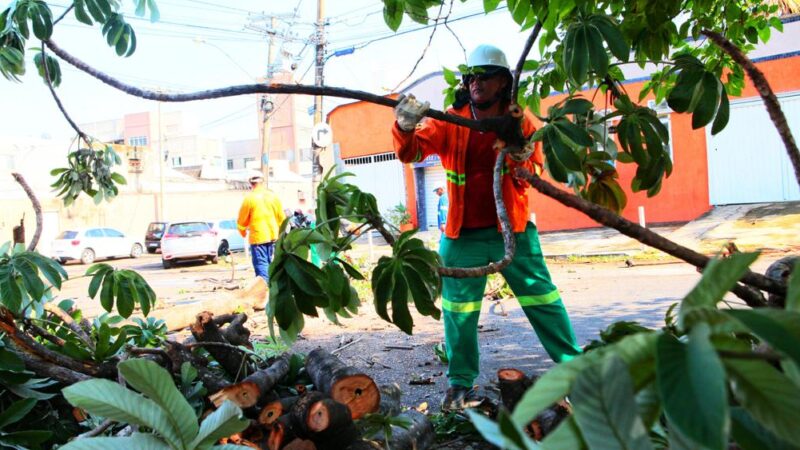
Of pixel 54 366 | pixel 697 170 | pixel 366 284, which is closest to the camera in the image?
pixel 54 366

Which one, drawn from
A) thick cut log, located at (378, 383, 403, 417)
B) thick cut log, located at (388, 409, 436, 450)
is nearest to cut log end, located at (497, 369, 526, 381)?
thick cut log, located at (388, 409, 436, 450)

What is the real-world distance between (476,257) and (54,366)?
6.87 feet

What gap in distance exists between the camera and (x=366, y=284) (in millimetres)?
8477

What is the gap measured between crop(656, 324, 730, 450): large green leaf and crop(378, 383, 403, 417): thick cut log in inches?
95.1

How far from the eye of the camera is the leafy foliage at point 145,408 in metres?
0.88

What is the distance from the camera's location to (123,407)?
877 millimetres

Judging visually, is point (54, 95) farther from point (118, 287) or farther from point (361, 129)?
point (361, 129)

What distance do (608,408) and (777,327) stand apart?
0.14m

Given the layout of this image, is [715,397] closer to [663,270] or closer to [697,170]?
[663,270]

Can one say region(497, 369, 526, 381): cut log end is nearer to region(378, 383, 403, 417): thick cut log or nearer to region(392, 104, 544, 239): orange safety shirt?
region(378, 383, 403, 417): thick cut log

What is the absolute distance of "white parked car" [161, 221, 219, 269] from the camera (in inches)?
671

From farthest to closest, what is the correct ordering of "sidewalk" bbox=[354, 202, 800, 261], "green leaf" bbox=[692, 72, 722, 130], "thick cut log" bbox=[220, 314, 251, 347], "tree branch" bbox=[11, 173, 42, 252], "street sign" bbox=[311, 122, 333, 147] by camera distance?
"street sign" bbox=[311, 122, 333, 147] < "sidewalk" bbox=[354, 202, 800, 261] < "thick cut log" bbox=[220, 314, 251, 347] < "tree branch" bbox=[11, 173, 42, 252] < "green leaf" bbox=[692, 72, 722, 130]

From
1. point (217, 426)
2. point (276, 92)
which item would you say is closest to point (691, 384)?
point (217, 426)

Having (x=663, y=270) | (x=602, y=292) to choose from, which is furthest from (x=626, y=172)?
(x=602, y=292)
